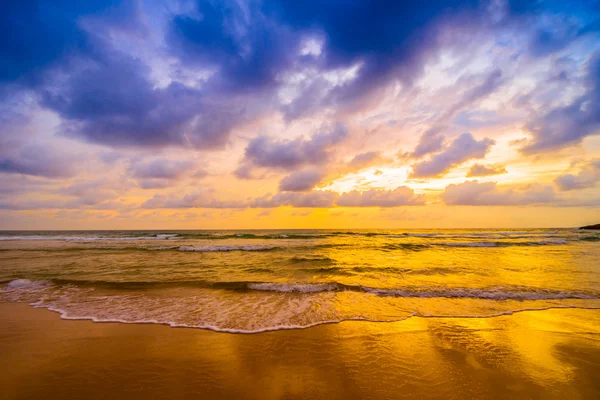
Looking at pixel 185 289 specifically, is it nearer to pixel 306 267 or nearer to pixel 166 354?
pixel 166 354

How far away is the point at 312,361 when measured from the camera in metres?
4.66

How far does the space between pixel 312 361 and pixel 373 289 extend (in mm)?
5846

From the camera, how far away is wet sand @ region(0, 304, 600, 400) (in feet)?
12.5

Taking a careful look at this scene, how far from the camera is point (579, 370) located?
4301mm

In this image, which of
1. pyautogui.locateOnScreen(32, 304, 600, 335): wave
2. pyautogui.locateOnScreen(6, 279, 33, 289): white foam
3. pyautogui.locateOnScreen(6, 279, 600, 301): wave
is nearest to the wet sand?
pyautogui.locateOnScreen(32, 304, 600, 335): wave

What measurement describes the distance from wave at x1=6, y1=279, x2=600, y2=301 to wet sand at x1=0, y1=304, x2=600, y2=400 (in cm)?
247

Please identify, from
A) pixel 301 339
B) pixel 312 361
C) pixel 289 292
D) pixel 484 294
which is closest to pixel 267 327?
pixel 301 339

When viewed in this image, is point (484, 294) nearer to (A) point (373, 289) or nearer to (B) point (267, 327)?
(A) point (373, 289)

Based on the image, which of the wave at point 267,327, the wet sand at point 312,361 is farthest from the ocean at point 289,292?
the wet sand at point 312,361

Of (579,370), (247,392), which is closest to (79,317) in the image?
(247,392)

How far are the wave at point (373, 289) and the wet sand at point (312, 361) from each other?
247 cm

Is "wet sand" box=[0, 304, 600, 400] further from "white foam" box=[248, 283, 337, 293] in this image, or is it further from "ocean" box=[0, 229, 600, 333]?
"white foam" box=[248, 283, 337, 293]

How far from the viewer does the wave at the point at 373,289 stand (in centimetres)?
896

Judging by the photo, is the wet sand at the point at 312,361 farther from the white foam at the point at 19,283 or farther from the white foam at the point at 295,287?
the white foam at the point at 19,283
